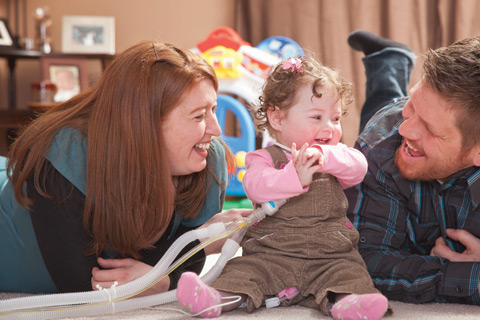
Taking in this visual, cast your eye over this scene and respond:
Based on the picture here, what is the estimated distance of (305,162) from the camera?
4.28 feet

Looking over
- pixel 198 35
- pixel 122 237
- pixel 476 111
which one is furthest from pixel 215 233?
pixel 198 35

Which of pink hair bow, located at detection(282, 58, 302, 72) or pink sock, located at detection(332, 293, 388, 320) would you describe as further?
pink hair bow, located at detection(282, 58, 302, 72)

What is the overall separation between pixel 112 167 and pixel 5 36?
2.92 m

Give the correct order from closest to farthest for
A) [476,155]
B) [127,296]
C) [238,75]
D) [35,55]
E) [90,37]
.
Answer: [127,296]
[476,155]
[238,75]
[35,55]
[90,37]

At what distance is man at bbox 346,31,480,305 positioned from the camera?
1400mm

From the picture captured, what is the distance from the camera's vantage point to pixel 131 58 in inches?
53.5

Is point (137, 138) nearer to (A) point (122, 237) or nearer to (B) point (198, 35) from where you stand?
(A) point (122, 237)

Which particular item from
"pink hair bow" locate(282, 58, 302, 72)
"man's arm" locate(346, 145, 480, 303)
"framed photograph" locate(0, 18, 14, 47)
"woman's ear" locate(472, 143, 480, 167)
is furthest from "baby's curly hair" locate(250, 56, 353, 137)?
"framed photograph" locate(0, 18, 14, 47)

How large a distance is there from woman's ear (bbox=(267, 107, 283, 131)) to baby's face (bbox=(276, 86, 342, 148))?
4cm

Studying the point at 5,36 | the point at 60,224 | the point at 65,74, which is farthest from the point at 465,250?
the point at 5,36

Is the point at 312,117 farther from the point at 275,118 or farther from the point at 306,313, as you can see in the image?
the point at 306,313

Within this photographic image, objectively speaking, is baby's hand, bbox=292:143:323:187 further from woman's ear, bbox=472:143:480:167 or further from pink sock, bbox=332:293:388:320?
woman's ear, bbox=472:143:480:167

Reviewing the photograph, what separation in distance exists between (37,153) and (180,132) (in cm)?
34

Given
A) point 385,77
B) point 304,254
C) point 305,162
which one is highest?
point 385,77
